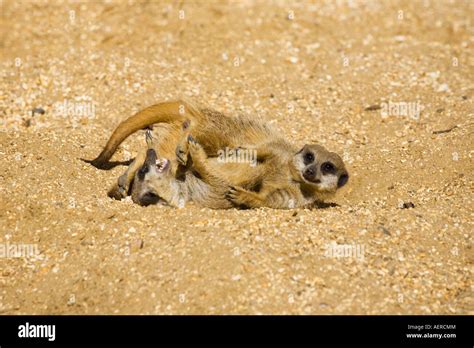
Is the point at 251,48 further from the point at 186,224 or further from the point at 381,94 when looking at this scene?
the point at 186,224

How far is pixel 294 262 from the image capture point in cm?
405

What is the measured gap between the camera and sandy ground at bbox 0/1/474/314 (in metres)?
3.94

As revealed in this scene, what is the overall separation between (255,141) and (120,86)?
224 cm

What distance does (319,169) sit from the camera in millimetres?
4941

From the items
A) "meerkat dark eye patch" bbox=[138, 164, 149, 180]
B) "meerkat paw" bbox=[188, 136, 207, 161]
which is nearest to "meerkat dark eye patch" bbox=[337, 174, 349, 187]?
"meerkat paw" bbox=[188, 136, 207, 161]
